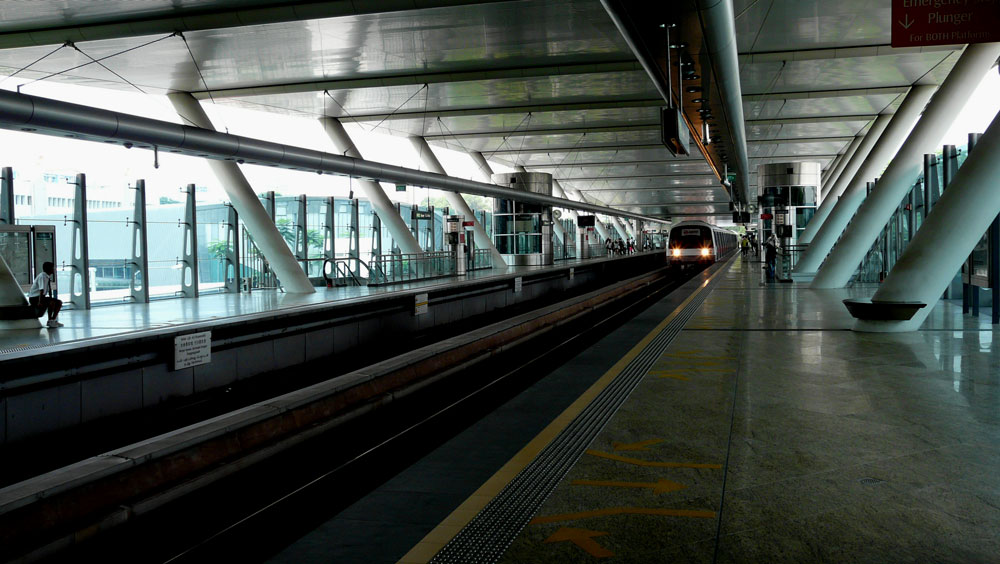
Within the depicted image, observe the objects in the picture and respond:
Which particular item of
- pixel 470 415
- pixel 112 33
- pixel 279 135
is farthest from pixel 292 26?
pixel 279 135

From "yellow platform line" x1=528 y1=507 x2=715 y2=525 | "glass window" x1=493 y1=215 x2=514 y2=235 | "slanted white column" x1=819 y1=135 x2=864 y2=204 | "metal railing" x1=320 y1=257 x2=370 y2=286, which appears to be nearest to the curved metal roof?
"slanted white column" x1=819 y1=135 x2=864 y2=204

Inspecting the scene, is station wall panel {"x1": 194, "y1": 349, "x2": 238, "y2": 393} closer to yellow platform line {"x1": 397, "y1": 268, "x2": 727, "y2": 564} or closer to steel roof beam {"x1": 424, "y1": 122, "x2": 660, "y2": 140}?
yellow platform line {"x1": 397, "y1": 268, "x2": 727, "y2": 564}

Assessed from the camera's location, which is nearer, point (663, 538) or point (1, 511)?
point (663, 538)

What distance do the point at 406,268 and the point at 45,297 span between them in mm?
15358

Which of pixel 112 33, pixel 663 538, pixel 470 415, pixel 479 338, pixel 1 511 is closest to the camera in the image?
pixel 663 538

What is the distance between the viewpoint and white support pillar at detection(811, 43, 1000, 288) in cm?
1627

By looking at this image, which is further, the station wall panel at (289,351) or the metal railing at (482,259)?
the metal railing at (482,259)

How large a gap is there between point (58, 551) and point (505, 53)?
16633mm

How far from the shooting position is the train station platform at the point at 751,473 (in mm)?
3854

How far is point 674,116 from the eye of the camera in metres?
12.2

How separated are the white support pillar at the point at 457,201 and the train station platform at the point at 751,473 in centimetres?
2596

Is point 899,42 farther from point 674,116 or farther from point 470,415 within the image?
point 470,415

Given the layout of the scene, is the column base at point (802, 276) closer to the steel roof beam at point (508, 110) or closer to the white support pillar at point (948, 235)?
the steel roof beam at point (508, 110)

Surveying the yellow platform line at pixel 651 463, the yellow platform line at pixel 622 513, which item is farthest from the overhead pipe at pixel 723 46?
the yellow platform line at pixel 622 513
